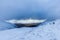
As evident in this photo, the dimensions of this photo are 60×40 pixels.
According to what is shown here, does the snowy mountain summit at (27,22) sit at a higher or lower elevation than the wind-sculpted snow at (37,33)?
higher

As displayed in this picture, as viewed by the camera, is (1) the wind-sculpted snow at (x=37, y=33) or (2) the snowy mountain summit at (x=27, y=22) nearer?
(1) the wind-sculpted snow at (x=37, y=33)

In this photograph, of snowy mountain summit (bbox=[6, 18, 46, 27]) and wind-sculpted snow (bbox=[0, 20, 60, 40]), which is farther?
snowy mountain summit (bbox=[6, 18, 46, 27])

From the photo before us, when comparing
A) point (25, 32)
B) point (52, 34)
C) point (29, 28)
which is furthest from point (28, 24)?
point (52, 34)

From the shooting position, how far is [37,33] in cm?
112

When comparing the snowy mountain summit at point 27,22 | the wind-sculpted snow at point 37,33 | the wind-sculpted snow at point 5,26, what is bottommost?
the wind-sculpted snow at point 37,33

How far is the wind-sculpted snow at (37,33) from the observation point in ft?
3.42

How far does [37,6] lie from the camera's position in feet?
4.52

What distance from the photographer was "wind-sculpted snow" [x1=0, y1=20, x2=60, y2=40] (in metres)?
1.04

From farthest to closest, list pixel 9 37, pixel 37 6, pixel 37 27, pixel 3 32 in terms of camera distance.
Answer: pixel 37 6 → pixel 37 27 → pixel 3 32 → pixel 9 37

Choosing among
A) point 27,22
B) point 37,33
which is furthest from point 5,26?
point 37,33

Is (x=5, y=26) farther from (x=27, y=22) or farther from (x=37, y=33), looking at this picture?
(x=37, y=33)

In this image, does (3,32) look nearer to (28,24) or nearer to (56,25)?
(28,24)

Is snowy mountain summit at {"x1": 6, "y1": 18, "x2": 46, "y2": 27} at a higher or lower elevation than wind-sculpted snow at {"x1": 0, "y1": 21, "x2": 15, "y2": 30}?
higher

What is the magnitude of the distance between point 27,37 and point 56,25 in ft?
0.92
